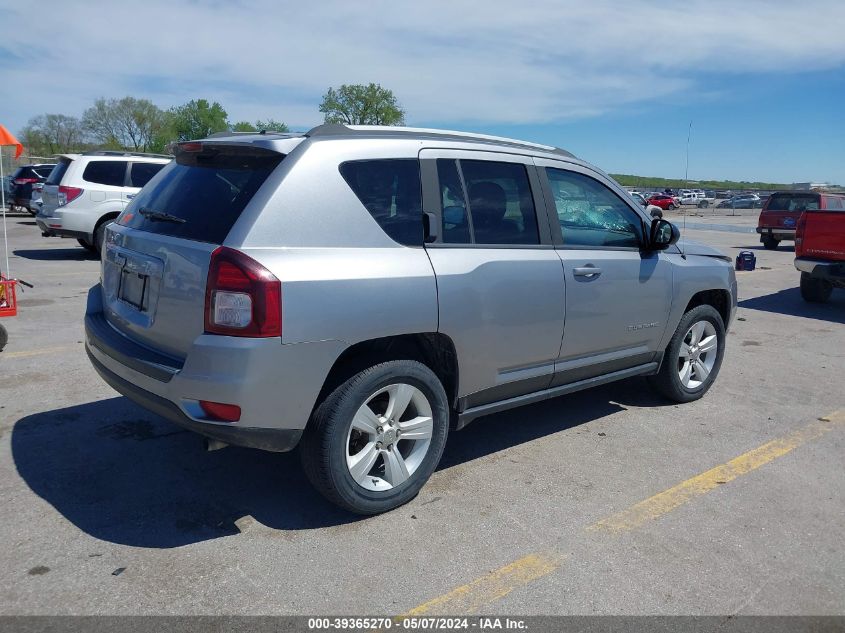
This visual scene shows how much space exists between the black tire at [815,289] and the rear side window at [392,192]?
29.7ft

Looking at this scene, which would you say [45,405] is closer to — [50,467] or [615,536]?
[50,467]

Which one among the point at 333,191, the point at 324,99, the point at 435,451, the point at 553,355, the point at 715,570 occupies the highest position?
the point at 324,99

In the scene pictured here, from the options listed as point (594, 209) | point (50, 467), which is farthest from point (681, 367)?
point (50, 467)

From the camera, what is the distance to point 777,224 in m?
20.9

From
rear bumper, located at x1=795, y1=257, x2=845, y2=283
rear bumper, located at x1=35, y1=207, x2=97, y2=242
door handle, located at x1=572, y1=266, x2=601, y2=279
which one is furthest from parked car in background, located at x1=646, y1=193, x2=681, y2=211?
door handle, located at x1=572, y1=266, x2=601, y2=279

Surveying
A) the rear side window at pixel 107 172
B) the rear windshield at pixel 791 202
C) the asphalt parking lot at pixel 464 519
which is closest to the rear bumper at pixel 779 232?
the rear windshield at pixel 791 202

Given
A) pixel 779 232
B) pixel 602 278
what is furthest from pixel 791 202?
pixel 602 278

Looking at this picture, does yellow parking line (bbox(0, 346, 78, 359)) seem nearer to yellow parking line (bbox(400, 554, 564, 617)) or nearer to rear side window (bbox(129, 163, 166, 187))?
yellow parking line (bbox(400, 554, 564, 617))

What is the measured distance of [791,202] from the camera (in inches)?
840

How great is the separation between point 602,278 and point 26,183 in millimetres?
25052

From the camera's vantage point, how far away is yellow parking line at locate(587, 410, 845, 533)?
374 cm

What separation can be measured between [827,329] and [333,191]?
7944 mm

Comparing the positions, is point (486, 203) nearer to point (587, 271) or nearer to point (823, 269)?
point (587, 271)

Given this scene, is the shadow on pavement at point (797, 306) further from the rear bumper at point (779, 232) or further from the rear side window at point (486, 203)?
the rear bumper at point (779, 232)
